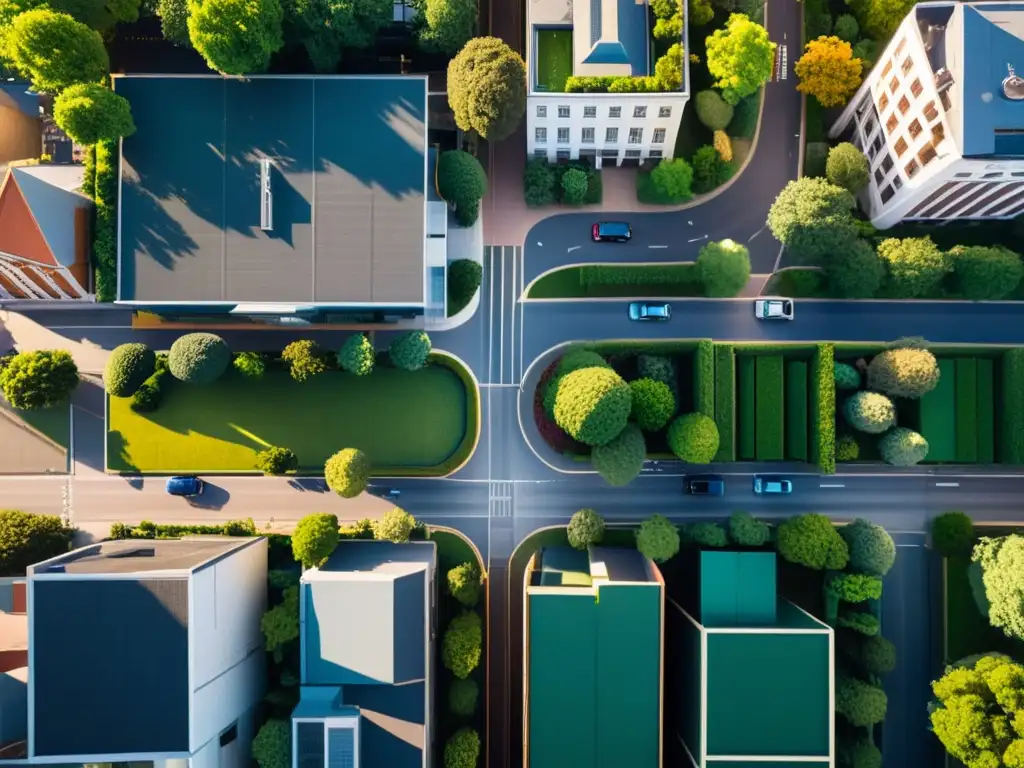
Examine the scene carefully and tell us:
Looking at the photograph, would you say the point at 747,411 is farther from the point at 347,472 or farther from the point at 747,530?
the point at 347,472

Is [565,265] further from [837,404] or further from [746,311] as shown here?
[837,404]

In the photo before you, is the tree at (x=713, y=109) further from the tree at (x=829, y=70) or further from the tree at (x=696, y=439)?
the tree at (x=696, y=439)

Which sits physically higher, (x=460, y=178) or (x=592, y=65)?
(x=592, y=65)

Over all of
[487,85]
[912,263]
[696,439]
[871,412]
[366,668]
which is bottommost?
[366,668]

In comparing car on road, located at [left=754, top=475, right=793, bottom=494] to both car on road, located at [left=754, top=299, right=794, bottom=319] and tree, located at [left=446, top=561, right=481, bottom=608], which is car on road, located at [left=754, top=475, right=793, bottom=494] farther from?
tree, located at [left=446, top=561, right=481, bottom=608]

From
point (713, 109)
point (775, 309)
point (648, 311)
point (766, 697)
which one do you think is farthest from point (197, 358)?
point (766, 697)

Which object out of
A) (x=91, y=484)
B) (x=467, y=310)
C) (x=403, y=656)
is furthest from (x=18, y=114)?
(x=403, y=656)

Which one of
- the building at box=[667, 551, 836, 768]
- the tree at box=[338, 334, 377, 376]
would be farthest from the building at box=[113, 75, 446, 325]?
the building at box=[667, 551, 836, 768]
